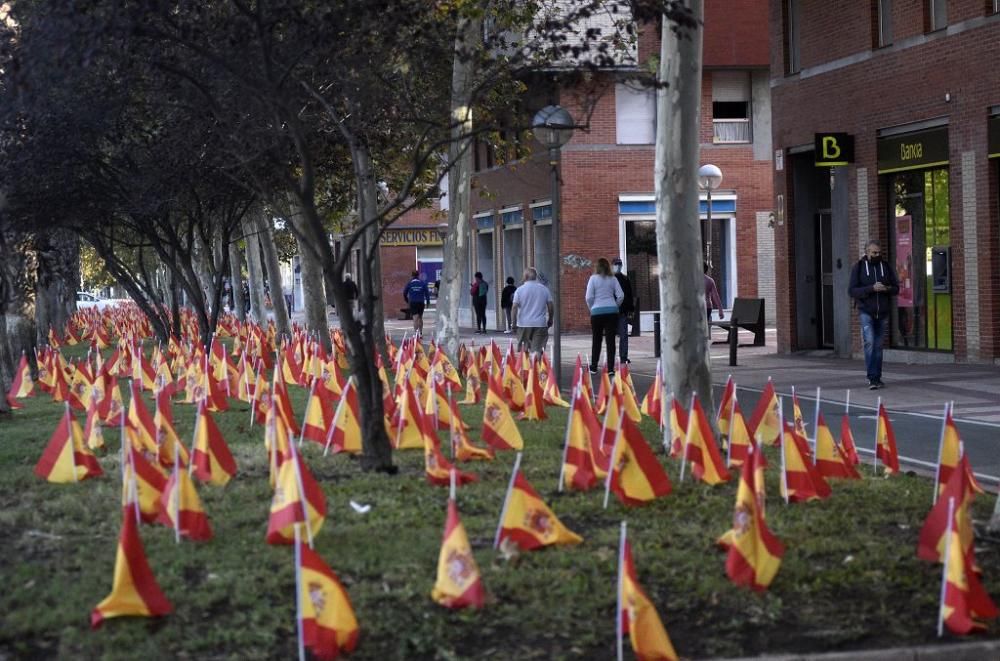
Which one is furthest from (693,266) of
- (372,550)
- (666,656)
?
(666,656)

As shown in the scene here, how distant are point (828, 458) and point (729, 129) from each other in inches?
1218

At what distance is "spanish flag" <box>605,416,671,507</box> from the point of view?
29.5 feet

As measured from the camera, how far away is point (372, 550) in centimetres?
775

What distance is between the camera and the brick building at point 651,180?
38.2 meters

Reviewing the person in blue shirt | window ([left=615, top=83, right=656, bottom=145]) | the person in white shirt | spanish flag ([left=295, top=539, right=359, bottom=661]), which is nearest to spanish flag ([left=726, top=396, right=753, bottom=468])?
spanish flag ([left=295, top=539, right=359, bottom=661])

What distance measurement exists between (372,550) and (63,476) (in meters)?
3.83

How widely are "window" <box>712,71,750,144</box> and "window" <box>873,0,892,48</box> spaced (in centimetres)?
1627

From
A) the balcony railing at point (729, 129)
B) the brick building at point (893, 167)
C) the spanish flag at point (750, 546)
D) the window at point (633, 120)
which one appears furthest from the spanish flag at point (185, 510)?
the balcony railing at point (729, 129)

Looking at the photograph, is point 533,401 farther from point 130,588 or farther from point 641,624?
point 641,624

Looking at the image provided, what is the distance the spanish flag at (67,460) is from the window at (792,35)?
57.5 ft

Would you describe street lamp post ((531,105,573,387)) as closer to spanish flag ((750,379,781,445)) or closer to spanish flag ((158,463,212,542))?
spanish flag ((750,379,781,445))

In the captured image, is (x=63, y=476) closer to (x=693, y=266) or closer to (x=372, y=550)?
(x=372, y=550)

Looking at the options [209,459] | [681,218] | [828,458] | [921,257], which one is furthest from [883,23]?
[209,459]

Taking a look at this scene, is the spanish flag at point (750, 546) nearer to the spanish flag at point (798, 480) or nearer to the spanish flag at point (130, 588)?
the spanish flag at point (798, 480)
